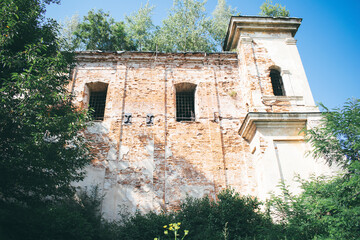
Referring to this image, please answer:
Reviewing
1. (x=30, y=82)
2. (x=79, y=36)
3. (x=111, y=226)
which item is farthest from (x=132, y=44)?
(x=111, y=226)

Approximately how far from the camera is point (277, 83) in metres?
11.3

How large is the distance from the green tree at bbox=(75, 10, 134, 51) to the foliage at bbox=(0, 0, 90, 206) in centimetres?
881

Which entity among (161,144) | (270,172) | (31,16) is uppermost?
(31,16)

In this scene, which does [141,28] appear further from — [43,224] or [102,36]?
[43,224]

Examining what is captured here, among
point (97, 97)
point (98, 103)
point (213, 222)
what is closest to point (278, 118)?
point (213, 222)

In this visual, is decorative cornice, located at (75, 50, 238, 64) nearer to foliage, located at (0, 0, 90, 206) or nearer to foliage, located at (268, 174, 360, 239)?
foliage, located at (0, 0, 90, 206)

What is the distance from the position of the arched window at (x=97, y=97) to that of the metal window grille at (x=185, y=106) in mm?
3024

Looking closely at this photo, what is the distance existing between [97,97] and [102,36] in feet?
21.2

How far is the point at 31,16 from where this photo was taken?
8047 millimetres

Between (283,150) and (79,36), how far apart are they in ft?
45.3

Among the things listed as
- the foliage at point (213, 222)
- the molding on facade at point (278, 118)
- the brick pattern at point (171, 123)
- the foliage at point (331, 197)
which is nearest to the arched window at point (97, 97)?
the brick pattern at point (171, 123)

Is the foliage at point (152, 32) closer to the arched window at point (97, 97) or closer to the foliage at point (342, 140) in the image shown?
the arched window at point (97, 97)

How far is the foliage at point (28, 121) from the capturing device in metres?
6.54

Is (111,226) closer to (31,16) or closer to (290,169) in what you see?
(290,169)
